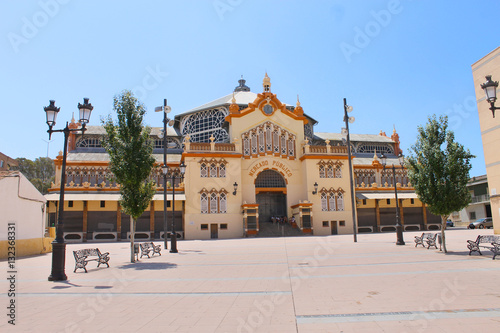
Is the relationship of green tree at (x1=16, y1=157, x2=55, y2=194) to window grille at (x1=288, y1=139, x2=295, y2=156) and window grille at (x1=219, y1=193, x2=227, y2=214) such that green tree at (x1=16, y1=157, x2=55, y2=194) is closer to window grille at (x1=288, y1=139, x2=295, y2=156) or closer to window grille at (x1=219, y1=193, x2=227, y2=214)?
window grille at (x1=219, y1=193, x2=227, y2=214)

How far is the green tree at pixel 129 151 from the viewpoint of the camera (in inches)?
653

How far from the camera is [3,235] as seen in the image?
1803 cm

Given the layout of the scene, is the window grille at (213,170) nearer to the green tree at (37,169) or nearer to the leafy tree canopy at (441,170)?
the leafy tree canopy at (441,170)

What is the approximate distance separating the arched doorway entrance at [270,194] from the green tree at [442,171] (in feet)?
77.2

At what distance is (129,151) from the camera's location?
54.5 ft

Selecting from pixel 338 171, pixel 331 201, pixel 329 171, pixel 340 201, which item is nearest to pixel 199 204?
pixel 331 201

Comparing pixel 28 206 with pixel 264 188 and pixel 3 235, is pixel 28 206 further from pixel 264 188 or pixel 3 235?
pixel 264 188

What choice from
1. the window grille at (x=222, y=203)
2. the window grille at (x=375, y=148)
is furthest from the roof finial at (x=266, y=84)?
the window grille at (x=375, y=148)

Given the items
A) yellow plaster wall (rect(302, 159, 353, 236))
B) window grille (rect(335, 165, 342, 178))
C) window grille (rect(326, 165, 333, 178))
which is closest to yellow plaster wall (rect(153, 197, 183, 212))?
yellow plaster wall (rect(302, 159, 353, 236))

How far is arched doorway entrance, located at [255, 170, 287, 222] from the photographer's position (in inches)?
1567

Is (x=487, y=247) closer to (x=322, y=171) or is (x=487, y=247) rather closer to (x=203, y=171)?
(x=322, y=171)

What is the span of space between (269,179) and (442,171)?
2484cm

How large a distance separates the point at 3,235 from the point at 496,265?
2185 cm

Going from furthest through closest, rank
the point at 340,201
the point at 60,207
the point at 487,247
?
the point at 340,201 < the point at 487,247 < the point at 60,207
